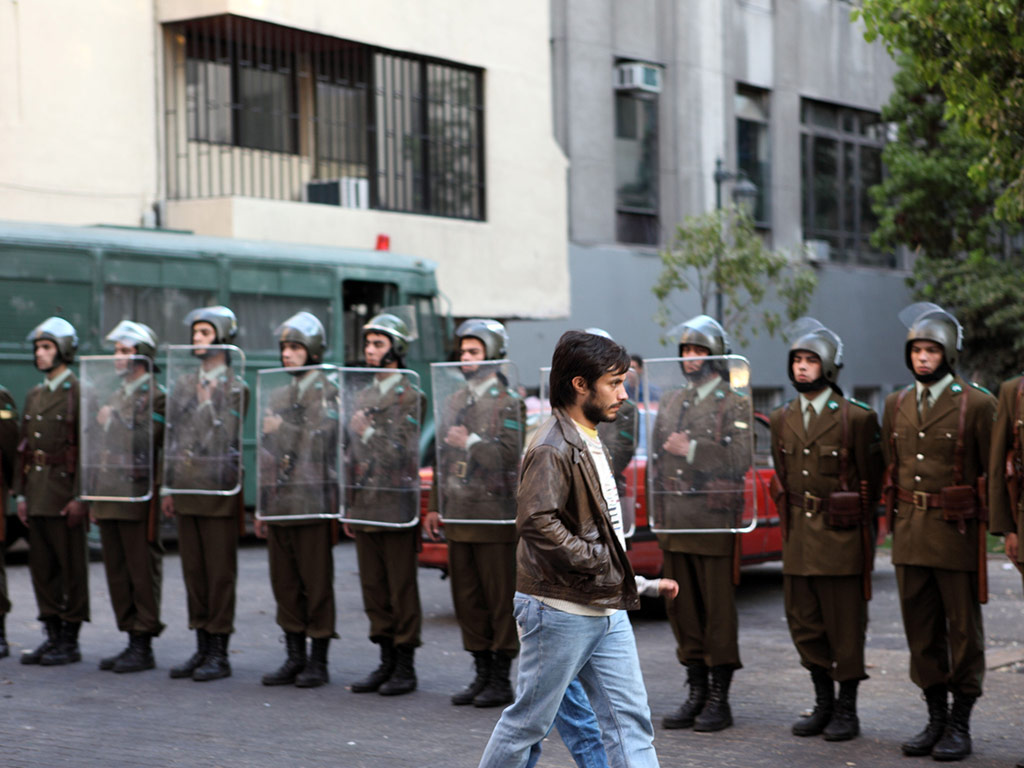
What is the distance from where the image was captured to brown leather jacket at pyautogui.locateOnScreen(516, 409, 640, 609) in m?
4.90

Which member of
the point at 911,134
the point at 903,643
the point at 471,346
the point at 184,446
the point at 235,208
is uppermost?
the point at 911,134

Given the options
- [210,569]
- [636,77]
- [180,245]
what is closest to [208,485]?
[210,569]

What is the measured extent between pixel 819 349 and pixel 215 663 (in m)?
4.00

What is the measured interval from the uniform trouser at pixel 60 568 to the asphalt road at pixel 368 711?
38 centimetres

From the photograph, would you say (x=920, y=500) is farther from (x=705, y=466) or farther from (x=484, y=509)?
(x=484, y=509)

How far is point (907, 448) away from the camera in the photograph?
22.7 feet

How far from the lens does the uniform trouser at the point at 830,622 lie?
7.05 meters

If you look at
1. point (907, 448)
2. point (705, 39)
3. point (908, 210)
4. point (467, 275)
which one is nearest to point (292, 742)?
point (907, 448)

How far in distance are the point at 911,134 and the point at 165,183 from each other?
42.2 feet

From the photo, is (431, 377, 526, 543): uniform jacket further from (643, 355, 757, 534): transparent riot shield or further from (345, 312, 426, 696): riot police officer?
(643, 355, 757, 534): transparent riot shield

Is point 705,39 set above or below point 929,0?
above

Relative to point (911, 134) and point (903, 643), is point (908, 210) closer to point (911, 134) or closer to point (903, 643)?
point (911, 134)

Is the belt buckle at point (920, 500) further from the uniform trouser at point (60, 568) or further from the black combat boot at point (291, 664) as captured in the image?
the uniform trouser at point (60, 568)

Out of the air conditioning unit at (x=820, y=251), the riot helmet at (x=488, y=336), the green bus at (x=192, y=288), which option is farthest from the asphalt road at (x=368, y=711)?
the air conditioning unit at (x=820, y=251)
